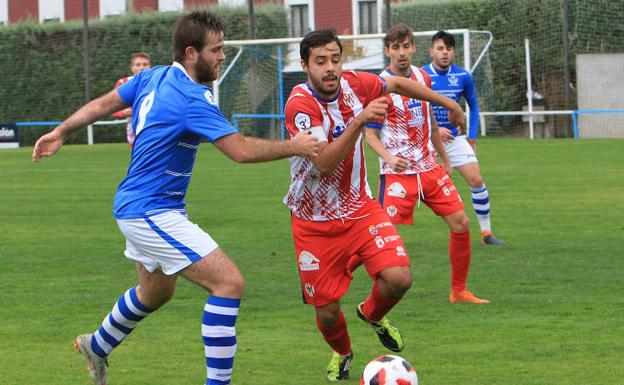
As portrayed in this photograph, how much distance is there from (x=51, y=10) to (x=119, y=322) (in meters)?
35.8

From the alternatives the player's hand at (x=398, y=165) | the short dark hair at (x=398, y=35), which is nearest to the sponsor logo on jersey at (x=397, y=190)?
the short dark hair at (x=398, y=35)

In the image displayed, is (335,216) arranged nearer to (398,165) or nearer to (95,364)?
(398,165)

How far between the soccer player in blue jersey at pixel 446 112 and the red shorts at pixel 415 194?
165 cm

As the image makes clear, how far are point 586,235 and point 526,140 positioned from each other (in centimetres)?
1646

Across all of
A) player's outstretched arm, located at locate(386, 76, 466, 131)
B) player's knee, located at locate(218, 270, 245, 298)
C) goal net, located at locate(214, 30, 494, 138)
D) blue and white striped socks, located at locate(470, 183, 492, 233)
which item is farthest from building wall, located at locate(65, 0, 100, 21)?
player's knee, located at locate(218, 270, 245, 298)

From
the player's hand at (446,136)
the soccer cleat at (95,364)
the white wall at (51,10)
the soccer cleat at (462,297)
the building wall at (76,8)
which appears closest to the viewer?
the soccer cleat at (95,364)

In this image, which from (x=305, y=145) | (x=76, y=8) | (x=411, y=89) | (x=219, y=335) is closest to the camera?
(x=305, y=145)

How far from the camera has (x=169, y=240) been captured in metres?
5.94

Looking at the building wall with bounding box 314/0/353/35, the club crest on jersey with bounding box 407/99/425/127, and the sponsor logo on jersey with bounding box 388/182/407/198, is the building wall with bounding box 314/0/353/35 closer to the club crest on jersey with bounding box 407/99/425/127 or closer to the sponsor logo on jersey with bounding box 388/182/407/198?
the club crest on jersey with bounding box 407/99/425/127

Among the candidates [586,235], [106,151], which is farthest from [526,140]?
[586,235]

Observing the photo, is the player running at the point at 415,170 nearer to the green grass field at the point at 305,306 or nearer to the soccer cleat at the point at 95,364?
the green grass field at the point at 305,306

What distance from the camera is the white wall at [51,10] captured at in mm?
39719

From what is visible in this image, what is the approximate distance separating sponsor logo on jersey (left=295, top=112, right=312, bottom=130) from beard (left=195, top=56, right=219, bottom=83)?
2.07ft

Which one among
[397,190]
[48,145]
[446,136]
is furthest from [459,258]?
[48,145]
